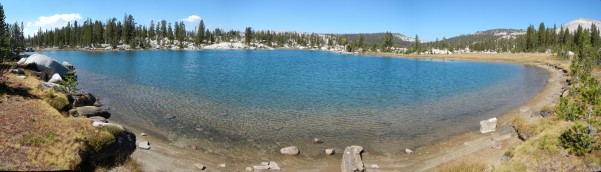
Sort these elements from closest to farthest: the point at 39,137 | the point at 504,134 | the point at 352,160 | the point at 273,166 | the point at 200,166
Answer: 1. the point at 39,137
2. the point at 200,166
3. the point at 273,166
4. the point at 352,160
5. the point at 504,134

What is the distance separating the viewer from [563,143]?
17484 millimetres

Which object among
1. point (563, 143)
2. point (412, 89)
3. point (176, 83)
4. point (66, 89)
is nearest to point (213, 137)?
point (66, 89)

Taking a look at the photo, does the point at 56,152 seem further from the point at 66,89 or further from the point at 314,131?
the point at 66,89

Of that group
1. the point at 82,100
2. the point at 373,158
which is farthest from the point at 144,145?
the point at 82,100

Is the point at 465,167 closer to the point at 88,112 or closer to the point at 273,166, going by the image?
the point at 273,166

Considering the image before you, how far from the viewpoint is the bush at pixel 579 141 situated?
53.8 ft

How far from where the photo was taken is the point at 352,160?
2159 cm

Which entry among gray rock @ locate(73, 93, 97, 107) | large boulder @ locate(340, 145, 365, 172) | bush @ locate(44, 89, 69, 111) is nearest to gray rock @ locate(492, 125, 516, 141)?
large boulder @ locate(340, 145, 365, 172)

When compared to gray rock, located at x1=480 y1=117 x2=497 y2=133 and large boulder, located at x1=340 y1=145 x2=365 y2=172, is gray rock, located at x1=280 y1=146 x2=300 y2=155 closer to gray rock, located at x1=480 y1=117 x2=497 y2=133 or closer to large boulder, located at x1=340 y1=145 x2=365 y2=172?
large boulder, located at x1=340 y1=145 x2=365 y2=172

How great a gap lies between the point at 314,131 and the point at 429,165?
9.93 m

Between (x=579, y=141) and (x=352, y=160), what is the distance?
11.7 meters

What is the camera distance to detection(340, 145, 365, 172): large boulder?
20547mm

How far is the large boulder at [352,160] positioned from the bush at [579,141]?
10526 millimetres

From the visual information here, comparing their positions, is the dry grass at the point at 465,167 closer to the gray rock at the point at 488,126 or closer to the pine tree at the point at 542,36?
the gray rock at the point at 488,126
